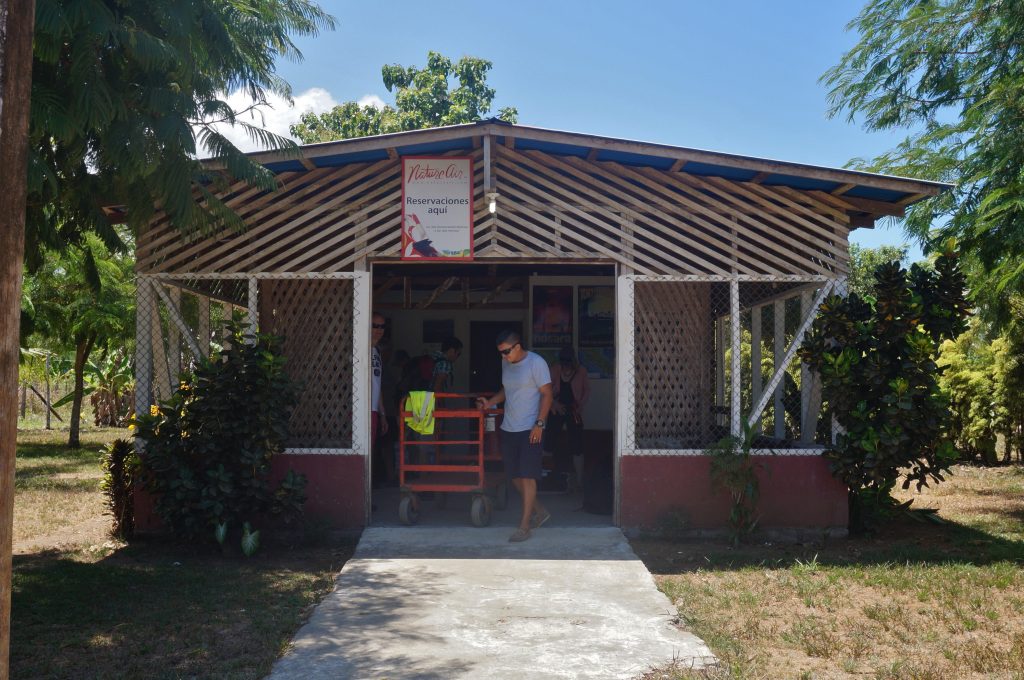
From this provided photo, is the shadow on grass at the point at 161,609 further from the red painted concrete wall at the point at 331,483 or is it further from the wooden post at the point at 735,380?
the wooden post at the point at 735,380

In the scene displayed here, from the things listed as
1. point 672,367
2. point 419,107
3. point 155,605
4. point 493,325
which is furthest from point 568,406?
point 419,107

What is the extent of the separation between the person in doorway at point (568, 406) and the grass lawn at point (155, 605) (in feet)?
10.1

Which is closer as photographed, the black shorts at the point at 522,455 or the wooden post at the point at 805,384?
the black shorts at the point at 522,455

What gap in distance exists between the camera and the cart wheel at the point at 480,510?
341 inches

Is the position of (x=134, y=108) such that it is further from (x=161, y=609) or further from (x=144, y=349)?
(x=161, y=609)

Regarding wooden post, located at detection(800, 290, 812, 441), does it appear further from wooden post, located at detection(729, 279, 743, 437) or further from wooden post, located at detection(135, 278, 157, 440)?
wooden post, located at detection(135, 278, 157, 440)

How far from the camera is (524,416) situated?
830cm

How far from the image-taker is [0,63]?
362cm

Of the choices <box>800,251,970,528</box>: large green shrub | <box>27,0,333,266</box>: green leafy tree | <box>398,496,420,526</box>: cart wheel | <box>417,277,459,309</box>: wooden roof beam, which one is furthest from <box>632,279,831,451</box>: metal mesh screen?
<box>27,0,333,266</box>: green leafy tree

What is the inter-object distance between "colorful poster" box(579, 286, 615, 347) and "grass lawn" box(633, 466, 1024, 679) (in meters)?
4.53

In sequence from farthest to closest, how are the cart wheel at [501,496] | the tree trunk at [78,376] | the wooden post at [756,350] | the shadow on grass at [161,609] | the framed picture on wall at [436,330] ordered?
the tree trunk at [78,376]
the framed picture on wall at [436,330]
the wooden post at [756,350]
the cart wheel at [501,496]
the shadow on grass at [161,609]

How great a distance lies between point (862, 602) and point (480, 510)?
355cm

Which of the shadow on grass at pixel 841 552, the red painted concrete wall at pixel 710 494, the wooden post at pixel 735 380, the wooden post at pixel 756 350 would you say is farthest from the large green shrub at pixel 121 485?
the wooden post at pixel 756 350

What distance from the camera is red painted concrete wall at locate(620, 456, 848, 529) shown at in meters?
8.62
